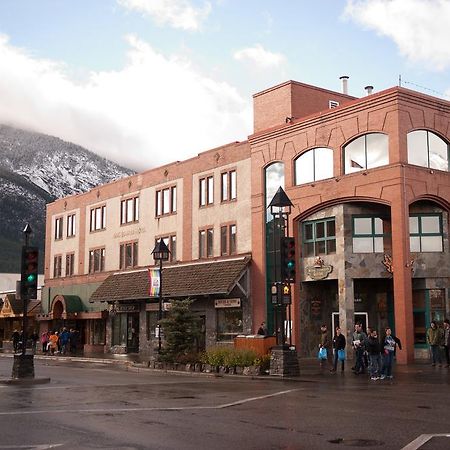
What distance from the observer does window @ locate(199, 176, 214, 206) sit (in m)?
42.2

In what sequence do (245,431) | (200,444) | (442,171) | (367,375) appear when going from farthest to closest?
(442,171) < (367,375) < (245,431) < (200,444)

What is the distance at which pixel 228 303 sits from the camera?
128 feet

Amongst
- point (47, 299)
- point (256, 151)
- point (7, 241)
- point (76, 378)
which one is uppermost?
point (7, 241)

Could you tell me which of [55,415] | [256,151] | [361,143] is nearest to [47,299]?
[256,151]

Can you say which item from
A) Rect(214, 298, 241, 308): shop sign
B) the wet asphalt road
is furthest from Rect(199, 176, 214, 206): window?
the wet asphalt road

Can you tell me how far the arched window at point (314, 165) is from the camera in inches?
1371

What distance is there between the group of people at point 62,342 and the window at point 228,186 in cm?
1443

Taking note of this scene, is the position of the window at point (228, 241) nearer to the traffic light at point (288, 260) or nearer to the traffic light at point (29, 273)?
the traffic light at point (288, 260)

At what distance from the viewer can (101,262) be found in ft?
172

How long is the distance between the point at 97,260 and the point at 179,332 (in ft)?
79.2

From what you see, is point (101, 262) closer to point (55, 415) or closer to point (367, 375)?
point (367, 375)

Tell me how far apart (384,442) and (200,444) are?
269cm

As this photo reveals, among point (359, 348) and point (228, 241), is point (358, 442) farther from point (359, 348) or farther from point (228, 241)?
point (228, 241)

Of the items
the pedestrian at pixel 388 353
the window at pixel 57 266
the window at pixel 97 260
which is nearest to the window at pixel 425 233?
the pedestrian at pixel 388 353
